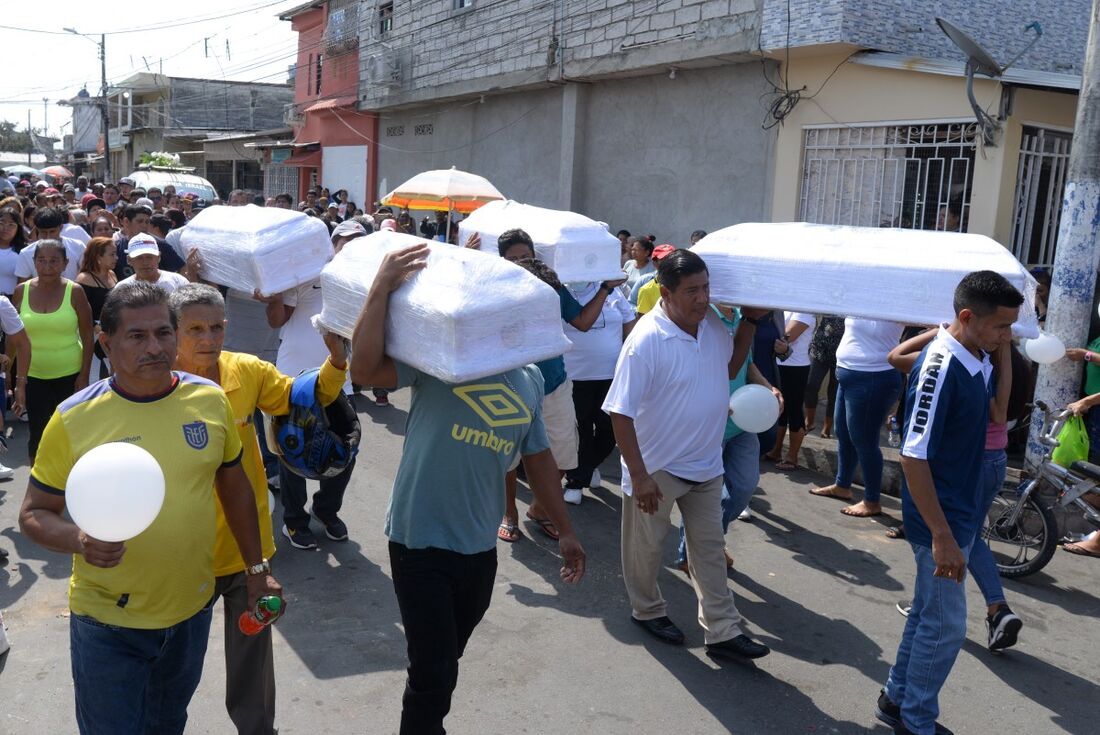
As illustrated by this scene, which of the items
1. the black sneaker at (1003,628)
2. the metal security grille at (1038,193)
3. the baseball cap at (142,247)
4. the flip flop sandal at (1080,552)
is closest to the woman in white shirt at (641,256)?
the metal security grille at (1038,193)

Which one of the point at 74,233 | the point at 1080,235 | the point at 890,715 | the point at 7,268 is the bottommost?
the point at 890,715

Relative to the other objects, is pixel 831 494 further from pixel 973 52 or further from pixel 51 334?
pixel 51 334

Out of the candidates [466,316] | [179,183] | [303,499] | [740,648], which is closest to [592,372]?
[303,499]

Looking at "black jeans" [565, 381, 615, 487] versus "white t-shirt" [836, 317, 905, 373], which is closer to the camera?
"white t-shirt" [836, 317, 905, 373]

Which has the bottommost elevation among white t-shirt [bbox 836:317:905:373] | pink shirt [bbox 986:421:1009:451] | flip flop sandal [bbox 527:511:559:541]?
flip flop sandal [bbox 527:511:559:541]

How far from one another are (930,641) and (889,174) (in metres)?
8.25

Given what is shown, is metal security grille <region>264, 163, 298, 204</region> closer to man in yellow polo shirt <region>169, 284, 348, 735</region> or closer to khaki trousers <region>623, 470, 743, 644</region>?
khaki trousers <region>623, 470, 743, 644</region>

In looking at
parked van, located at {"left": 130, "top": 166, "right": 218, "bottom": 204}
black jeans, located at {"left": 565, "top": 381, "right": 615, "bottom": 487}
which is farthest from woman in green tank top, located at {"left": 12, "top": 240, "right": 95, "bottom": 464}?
parked van, located at {"left": 130, "top": 166, "right": 218, "bottom": 204}

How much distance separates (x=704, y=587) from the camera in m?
4.48

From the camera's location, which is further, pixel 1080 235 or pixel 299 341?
pixel 1080 235

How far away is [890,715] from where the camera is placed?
156 inches

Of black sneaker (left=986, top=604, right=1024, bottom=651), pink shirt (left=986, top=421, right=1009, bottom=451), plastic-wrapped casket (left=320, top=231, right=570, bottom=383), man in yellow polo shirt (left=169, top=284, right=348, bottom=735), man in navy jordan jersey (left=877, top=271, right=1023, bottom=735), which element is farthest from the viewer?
pink shirt (left=986, top=421, right=1009, bottom=451)

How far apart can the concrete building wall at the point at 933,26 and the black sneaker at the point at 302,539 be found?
8.33m

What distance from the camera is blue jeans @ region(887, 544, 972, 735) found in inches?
145
